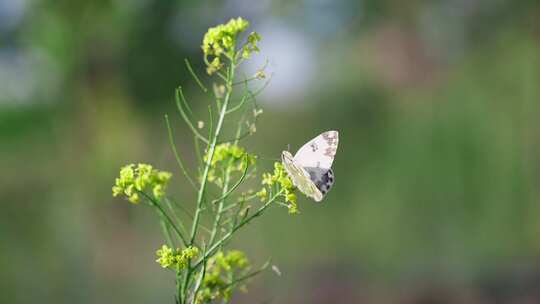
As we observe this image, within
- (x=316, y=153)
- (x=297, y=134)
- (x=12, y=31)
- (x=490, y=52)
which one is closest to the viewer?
(x=316, y=153)

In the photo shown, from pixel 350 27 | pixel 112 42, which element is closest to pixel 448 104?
pixel 350 27

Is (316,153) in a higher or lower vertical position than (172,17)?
lower

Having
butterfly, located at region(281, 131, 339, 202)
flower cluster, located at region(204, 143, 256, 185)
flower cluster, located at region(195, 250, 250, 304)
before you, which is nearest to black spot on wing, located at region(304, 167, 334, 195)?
butterfly, located at region(281, 131, 339, 202)

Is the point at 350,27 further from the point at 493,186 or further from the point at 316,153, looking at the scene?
the point at 316,153

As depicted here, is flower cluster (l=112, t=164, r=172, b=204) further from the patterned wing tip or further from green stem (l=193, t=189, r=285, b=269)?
the patterned wing tip

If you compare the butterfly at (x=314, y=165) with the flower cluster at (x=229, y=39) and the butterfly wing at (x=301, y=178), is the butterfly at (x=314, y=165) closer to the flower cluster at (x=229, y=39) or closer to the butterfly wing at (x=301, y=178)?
the butterfly wing at (x=301, y=178)

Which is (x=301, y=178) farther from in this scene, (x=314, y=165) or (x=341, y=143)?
(x=341, y=143)

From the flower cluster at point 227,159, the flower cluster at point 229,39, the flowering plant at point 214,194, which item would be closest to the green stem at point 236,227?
the flowering plant at point 214,194

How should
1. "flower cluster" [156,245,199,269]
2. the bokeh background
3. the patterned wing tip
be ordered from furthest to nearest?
1. the bokeh background
2. the patterned wing tip
3. "flower cluster" [156,245,199,269]
